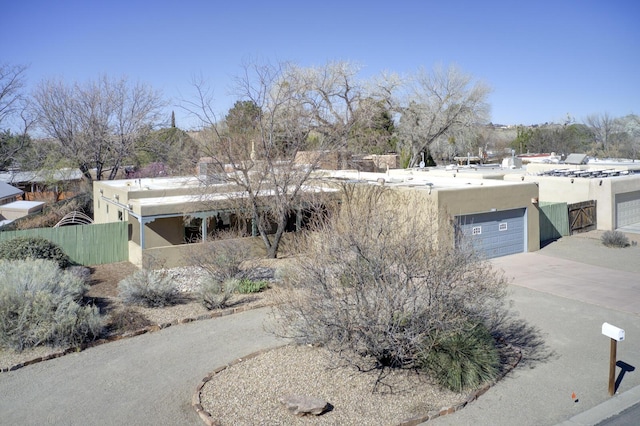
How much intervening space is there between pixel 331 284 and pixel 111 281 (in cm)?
1030

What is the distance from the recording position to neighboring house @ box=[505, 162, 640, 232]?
24.5 metres

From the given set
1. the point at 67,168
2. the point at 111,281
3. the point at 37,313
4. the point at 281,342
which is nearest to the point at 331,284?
the point at 281,342

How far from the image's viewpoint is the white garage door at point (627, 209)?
25.3 meters

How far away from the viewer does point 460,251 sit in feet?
29.0

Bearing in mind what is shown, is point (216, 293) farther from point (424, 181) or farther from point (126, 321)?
point (424, 181)

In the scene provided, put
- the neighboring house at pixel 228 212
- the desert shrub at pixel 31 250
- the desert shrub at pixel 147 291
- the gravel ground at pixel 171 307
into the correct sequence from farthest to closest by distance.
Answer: the neighboring house at pixel 228 212 → the desert shrub at pixel 31 250 → the desert shrub at pixel 147 291 → the gravel ground at pixel 171 307

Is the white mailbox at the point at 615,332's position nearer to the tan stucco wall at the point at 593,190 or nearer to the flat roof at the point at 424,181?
the flat roof at the point at 424,181

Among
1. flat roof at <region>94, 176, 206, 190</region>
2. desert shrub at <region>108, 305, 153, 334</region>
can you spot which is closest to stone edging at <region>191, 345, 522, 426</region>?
desert shrub at <region>108, 305, 153, 334</region>

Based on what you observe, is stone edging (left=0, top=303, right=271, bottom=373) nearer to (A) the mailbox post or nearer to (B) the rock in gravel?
(B) the rock in gravel

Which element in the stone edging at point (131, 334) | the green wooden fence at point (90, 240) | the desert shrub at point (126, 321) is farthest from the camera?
the green wooden fence at point (90, 240)

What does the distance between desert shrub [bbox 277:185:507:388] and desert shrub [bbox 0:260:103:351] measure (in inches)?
173

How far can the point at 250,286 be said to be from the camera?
14.6 metres

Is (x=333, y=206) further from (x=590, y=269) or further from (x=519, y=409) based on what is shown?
(x=519, y=409)

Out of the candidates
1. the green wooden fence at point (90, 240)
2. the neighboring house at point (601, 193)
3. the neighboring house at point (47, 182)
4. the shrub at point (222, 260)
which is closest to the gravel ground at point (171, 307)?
the shrub at point (222, 260)
